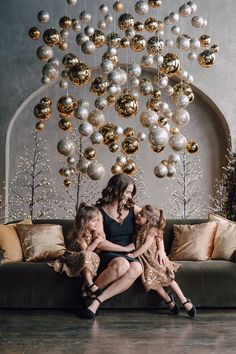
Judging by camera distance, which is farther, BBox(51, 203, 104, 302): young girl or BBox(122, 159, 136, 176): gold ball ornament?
BBox(122, 159, 136, 176): gold ball ornament

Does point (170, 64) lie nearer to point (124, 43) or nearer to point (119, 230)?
point (124, 43)

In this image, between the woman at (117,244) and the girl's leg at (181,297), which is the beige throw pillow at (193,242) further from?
the girl's leg at (181,297)

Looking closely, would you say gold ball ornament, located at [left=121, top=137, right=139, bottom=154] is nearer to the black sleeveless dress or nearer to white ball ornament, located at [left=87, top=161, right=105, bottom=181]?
white ball ornament, located at [left=87, top=161, right=105, bottom=181]

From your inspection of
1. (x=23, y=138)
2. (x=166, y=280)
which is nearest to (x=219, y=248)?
(x=166, y=280)

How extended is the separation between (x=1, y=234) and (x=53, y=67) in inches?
65.6

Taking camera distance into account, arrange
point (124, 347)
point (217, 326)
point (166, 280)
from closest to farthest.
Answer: point (124, 347)
point (217, 326)
point (166, 280)

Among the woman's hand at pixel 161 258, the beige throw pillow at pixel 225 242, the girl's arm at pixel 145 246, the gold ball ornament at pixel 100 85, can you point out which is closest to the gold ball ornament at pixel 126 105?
the gold ball ornament at pixel 100 85

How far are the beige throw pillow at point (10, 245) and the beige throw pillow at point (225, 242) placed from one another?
6.11 feet

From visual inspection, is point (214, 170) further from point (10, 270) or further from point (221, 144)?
point (10, 270)

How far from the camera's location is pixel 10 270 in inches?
212

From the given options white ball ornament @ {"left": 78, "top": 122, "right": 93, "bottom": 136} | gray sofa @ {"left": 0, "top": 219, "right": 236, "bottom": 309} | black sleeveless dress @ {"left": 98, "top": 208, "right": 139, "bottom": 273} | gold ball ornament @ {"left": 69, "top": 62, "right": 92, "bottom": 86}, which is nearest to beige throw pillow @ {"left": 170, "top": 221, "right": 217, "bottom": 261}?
gray sofa @ {"left": 0, "top": 219, "right": 236, "bottom": 309}

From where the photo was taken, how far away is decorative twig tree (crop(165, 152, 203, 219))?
32.0ft

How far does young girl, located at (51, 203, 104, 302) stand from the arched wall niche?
14.0 feet

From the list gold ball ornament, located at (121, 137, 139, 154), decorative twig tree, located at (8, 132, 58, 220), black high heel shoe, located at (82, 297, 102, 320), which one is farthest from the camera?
decorative twig tree, located at (8, 132, 58, 220)
